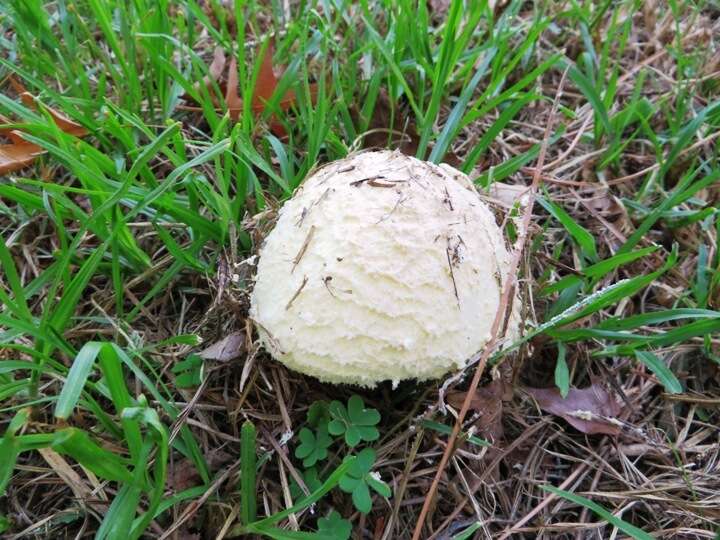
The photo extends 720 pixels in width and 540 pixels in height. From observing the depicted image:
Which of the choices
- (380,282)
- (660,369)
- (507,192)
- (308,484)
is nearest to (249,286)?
(380,282)

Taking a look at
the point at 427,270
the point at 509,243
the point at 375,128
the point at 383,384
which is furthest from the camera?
the point at 375,128

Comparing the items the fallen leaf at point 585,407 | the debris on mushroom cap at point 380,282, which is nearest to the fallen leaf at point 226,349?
the debris on mushroom cap at point 380,282

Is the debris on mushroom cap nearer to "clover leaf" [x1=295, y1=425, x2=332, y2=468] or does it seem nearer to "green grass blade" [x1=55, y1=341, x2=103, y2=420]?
"clover leaf" [x1=295, y1=425, x2=332, y2=468]

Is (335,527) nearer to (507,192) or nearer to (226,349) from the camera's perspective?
(226,349)

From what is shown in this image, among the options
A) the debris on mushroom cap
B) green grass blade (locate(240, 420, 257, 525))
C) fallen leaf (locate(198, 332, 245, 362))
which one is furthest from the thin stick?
fallen leaf (locate(198, 332, 245, 362))

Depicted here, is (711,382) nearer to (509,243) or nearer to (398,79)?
(509,243)

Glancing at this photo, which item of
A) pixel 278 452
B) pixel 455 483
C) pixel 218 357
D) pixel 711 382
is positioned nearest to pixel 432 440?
pixel 455 483

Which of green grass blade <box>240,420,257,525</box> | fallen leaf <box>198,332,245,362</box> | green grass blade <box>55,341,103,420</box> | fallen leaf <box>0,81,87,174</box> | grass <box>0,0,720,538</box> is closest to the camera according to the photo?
green grass blade <box>55,341,103,420</box>
